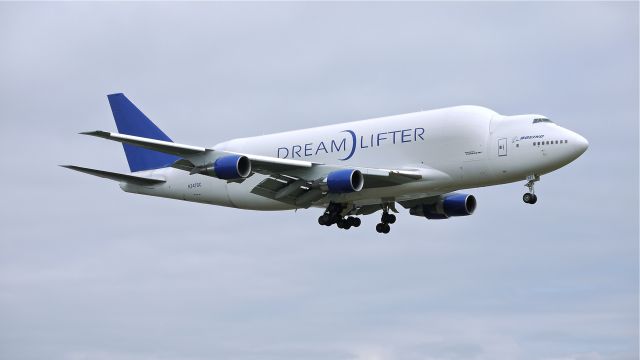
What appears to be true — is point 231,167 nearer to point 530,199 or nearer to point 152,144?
point 152,144

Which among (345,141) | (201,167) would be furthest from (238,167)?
(345,141)

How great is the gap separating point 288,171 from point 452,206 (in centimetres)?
954

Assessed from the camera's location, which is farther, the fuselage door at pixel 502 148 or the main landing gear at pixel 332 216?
the main landing gear at pixel 332 216

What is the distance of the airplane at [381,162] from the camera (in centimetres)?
5056

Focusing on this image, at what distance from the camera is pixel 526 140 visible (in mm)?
50594

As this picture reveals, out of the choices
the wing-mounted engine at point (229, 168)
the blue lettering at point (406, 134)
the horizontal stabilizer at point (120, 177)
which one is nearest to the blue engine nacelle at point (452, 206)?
the blue lettering at point (406, 134)

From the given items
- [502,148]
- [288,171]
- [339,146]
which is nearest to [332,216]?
[339,146]

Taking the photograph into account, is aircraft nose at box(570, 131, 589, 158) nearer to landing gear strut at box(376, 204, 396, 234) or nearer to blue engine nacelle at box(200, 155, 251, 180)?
landing gear strut at box(376, 204, 396, 234)

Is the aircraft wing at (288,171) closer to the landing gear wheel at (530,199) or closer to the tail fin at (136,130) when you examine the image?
the landing gear wheel at (530,199)

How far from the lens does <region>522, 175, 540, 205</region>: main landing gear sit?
50688 millimetres

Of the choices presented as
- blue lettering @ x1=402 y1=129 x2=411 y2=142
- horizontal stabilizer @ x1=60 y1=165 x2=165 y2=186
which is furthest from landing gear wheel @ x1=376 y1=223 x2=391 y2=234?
horizontal stabilizer @ x1=60 y1=165 x2=165 y2=186

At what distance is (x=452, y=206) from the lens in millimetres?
58312

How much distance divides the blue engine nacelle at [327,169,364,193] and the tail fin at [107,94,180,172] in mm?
12519

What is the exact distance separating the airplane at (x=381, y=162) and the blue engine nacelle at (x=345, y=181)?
0.05 m
